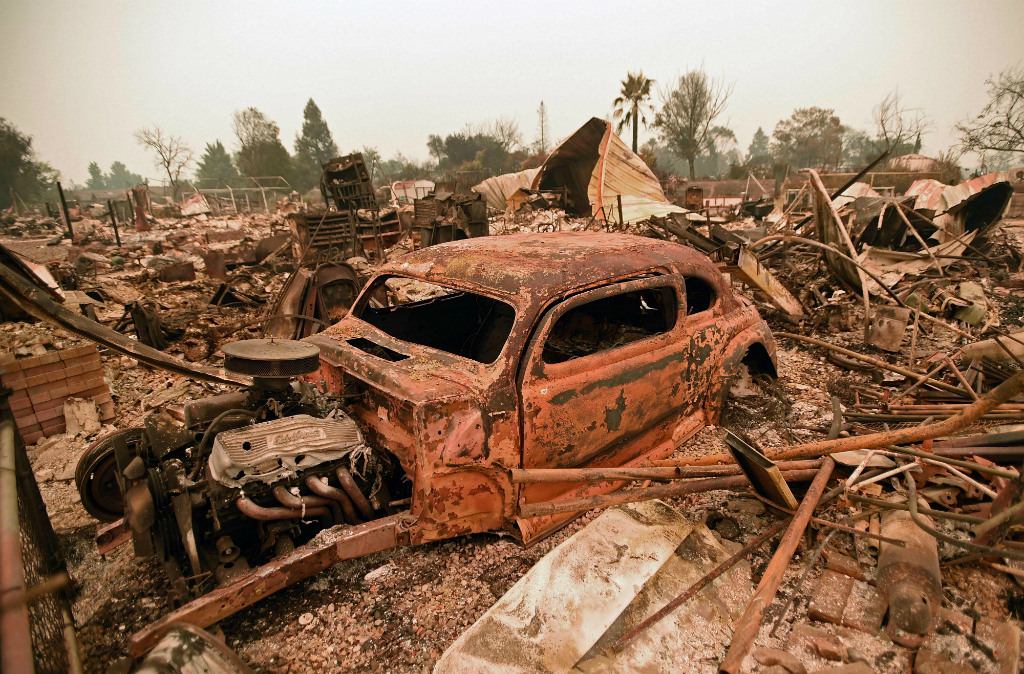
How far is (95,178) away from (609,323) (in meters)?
98.6

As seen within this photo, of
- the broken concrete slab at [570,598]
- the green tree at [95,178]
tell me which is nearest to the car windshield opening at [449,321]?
the broken concrete slab at [570,598]

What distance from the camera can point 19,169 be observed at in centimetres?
3303

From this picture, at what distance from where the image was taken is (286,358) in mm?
2344

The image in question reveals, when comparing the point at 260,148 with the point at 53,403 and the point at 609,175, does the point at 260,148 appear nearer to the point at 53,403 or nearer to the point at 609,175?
the point at 609,175

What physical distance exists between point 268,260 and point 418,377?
34.4 ft

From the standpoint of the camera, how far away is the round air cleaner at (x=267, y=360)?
232cm

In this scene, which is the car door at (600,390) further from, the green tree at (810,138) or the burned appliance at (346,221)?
the green tree at (810,138)

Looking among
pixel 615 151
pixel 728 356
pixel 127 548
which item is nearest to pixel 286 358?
pixel 127 548

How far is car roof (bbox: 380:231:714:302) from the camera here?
8.64ft

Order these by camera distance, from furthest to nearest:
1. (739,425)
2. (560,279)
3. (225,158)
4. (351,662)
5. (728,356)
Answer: (225,158)
(739,425)
(728,356)
(560,279)
(351,662)

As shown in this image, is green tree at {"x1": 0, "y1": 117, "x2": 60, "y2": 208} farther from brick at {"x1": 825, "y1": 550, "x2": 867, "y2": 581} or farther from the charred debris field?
brick at {"x1": 825, "y1": 550, "x2": 867, "y2": 581}

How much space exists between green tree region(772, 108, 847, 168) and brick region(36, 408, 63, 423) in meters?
56.0

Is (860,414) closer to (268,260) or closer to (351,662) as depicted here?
(351,662)

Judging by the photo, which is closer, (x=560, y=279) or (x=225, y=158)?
(x=560, y=279)
